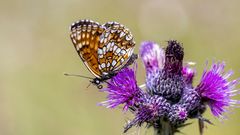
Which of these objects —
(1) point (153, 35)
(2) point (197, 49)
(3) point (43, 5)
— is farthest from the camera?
(3) point (43, 5)

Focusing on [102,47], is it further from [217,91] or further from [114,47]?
[217,91]

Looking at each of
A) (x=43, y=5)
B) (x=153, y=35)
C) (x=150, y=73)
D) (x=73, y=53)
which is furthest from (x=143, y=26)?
(x=150, y=73)

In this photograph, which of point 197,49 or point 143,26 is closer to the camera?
point 197,49

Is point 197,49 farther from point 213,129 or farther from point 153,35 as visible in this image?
point 213,129

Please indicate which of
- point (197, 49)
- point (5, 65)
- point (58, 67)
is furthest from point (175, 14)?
point (5, 65)

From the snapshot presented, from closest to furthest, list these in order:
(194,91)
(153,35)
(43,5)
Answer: (194,91)
(153,35)
(43,5)

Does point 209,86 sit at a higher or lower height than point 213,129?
higher
